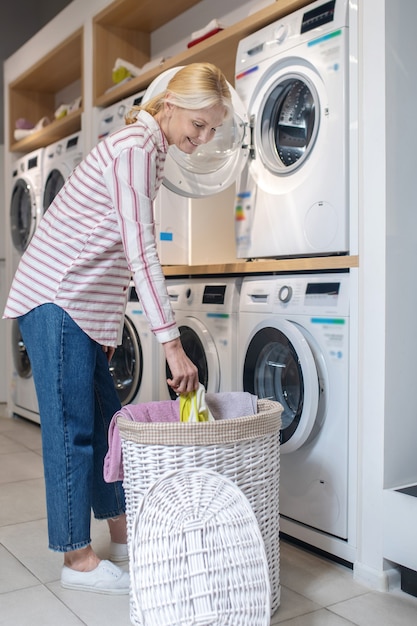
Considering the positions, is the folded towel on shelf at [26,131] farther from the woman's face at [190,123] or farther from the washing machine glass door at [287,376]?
the woman's face at [190,123]

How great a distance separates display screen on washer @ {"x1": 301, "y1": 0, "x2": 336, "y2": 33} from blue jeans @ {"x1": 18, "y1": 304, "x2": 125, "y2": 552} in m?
1.20

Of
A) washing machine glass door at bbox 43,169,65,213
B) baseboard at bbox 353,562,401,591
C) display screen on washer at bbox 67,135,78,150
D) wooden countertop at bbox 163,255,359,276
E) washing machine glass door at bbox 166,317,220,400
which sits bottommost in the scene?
baseboard at bbox 353,562,401,591

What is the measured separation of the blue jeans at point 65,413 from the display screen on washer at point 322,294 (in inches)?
27.3

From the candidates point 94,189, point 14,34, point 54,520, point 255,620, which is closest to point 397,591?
point 255,620

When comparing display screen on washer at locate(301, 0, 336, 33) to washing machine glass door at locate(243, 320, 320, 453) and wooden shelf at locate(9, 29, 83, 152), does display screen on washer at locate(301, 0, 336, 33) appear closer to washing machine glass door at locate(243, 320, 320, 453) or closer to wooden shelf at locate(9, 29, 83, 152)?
washing machine glass door at locate(243, 320, 320, 453)

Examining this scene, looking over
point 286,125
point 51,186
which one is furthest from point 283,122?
point 51,186

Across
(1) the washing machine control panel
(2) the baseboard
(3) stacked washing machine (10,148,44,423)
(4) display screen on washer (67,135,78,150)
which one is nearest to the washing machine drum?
(1) the washing machine control panel

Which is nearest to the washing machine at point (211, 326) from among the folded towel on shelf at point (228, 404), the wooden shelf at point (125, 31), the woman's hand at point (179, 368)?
the folded towel on shelf at point (228, 404)

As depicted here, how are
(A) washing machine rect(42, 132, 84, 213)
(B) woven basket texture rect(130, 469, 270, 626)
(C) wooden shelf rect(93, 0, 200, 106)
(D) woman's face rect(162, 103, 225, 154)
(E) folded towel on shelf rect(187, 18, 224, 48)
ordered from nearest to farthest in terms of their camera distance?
(B) woven basket texture rect(130, 469, 270, 626) → (D) woman's face rect(162, 103, 225, 154) → (E) folded towel on shelf rect(187, 18, 224, 48) → (C) wooden shelf rect(93, 0, 200, 106) → (A) washing machine rect(42, 132, 84, 213)

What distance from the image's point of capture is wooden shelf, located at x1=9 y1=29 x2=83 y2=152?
3943mm

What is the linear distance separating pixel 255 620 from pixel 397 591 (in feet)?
1.96

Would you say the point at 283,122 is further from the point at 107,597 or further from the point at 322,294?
the point at 107,597

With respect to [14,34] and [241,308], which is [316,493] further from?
[14,34]

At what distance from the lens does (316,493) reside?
6.98 feet
